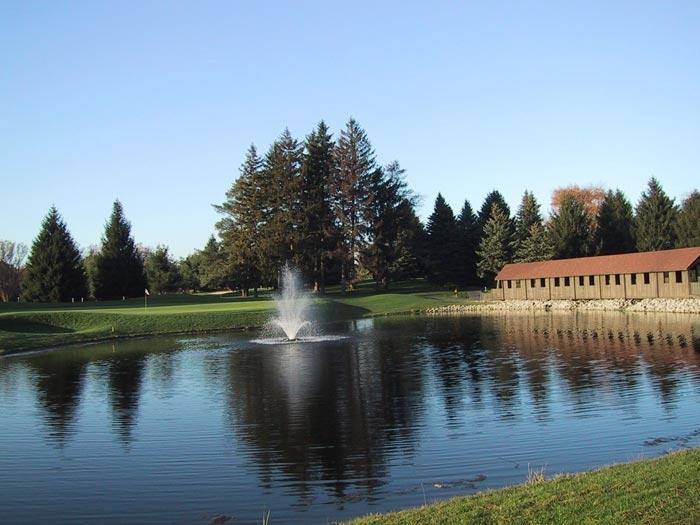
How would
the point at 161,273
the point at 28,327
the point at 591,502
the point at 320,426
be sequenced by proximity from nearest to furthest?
the point at 591,502, the point at 320,426, the point at 28,327, the point at 161,273

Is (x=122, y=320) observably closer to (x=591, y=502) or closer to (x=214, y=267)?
(x=214, y=267)

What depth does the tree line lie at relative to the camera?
69.2m

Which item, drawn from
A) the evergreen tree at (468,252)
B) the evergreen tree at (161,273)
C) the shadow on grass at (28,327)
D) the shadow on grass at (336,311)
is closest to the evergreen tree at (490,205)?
the evergreen tree at (468,252)

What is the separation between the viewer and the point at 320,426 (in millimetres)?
15023

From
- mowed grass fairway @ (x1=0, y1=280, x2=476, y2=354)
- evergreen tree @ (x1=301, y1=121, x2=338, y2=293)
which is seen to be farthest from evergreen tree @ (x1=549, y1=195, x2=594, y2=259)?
evergreen tree @ (x1=301, y1=121, x2=338, y2=293)

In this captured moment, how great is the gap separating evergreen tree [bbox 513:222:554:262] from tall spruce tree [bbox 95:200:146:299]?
Result: 43.6 meters

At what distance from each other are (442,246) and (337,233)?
1695 centimetres

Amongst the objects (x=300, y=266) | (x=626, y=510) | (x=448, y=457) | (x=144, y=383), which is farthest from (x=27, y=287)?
(x=626, y=510)

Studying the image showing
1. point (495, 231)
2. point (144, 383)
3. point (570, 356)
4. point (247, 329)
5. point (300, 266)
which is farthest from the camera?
point (495, 231)

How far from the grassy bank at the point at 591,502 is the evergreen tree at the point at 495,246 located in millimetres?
68068

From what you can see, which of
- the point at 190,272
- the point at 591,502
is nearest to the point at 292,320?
the point at 591,502

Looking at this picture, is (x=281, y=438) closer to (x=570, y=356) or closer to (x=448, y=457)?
(x=448, y=457)

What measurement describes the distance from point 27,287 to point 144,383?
4818 centimetres

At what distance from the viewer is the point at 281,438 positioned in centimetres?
1405
